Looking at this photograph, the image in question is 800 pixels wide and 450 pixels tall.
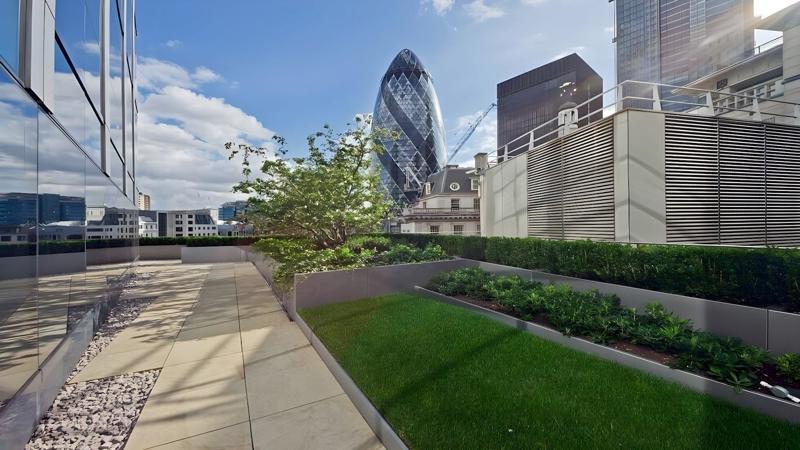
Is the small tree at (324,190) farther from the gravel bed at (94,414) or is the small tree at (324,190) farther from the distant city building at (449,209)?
the distant city building at (449,209)

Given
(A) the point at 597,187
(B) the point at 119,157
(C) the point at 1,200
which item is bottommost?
(C) the point at 1,200

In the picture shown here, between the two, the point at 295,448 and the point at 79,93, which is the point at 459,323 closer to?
the point at 295,448

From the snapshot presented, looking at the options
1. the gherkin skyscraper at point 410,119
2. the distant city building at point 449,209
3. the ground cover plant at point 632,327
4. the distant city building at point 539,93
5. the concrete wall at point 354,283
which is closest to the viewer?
the ground cover plant at point 632,327

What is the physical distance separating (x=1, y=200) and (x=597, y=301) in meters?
8.39

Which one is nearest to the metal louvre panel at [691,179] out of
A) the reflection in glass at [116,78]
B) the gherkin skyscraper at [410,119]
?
the reflection in glass at [116,78]

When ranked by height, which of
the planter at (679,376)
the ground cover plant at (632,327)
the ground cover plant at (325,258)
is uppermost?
the ground cover plant at (325,258)

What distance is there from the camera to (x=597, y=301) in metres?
5.92

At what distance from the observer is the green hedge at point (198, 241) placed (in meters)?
21.5

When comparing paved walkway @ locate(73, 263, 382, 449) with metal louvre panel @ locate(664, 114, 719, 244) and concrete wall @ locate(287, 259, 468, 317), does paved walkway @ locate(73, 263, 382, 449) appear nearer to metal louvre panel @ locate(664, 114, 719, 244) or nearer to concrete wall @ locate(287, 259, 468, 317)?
concrete wall @ locate(287, 259, 468, 317)

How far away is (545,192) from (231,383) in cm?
1089

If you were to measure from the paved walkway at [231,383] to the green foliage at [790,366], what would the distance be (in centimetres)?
439

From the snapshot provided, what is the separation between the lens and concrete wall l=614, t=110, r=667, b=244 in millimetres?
7723

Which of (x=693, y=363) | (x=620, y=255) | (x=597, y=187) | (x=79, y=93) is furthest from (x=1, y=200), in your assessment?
(x=597, y=187)

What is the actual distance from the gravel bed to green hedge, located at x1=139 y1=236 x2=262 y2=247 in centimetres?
1868
